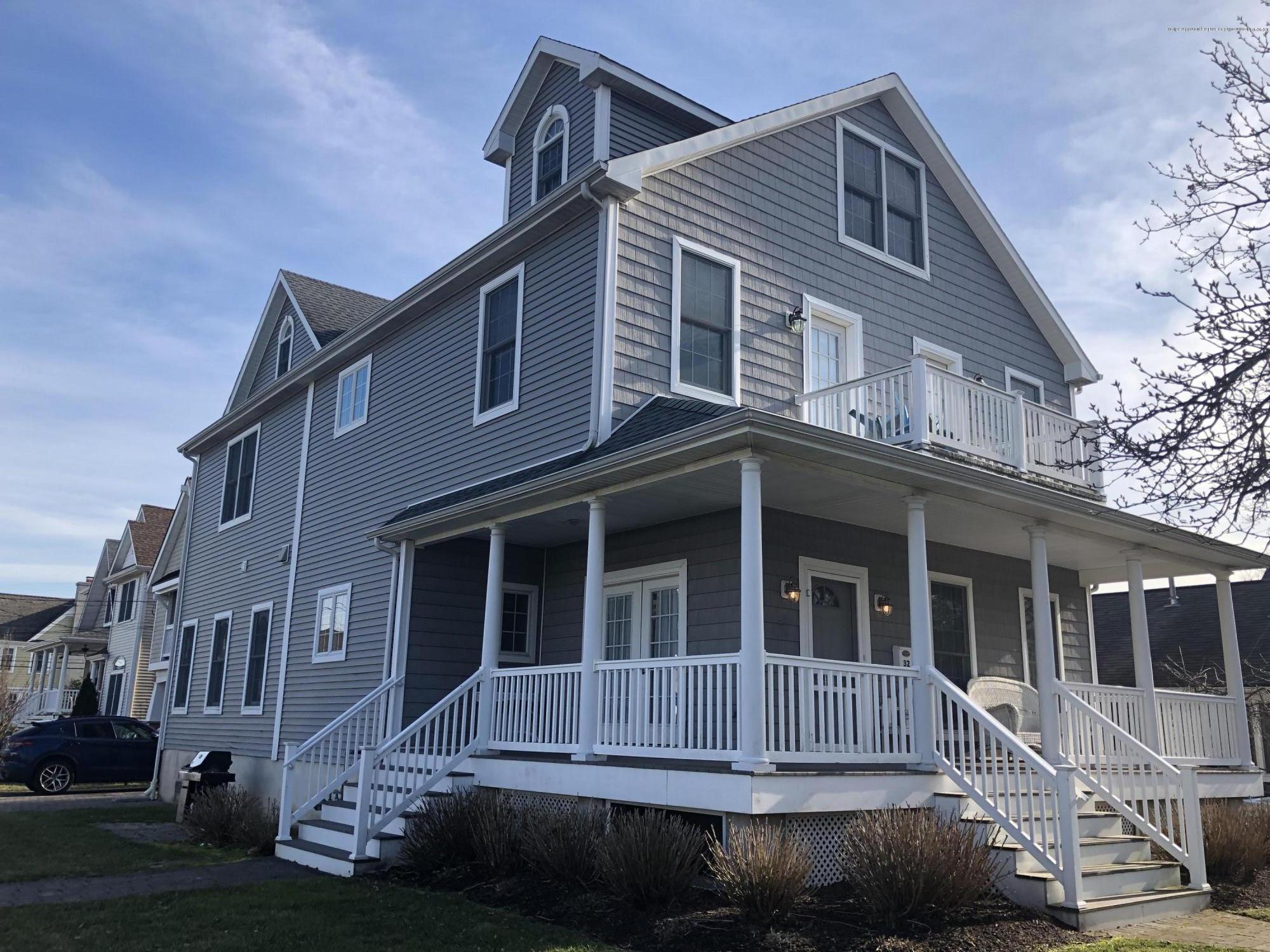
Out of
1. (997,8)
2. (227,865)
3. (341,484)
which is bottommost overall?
(227,865)

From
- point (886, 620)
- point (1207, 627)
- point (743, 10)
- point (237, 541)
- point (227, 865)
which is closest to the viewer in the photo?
point (743, 10)

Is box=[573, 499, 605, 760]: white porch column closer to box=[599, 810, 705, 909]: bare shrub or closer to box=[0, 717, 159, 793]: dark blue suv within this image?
box=[599, 810, 705, 909]: bare shrub

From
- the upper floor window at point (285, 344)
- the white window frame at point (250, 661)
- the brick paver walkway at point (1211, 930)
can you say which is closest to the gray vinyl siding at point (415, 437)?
the white window frame at point (250, 661)

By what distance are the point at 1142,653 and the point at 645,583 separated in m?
5.79

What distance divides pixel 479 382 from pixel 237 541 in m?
8.93

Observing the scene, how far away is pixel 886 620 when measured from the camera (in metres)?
12.5

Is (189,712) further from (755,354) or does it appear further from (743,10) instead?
(743,10)

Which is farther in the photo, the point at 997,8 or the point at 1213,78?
the point at 997,8

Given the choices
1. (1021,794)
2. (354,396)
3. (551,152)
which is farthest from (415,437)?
(1021,794)

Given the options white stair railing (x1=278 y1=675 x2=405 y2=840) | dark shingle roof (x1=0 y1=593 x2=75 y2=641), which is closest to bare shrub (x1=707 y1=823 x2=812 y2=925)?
white stair railing (x1=278 y1=675 x2=405 y2=840)

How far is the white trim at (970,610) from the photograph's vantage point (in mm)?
13383

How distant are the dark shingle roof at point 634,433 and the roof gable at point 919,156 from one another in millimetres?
2527

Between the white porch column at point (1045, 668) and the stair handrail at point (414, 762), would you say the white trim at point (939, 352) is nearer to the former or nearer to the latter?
the white porch column at point (1045, 668)

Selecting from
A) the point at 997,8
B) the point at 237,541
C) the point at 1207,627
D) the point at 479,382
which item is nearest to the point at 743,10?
the point at 997,8
